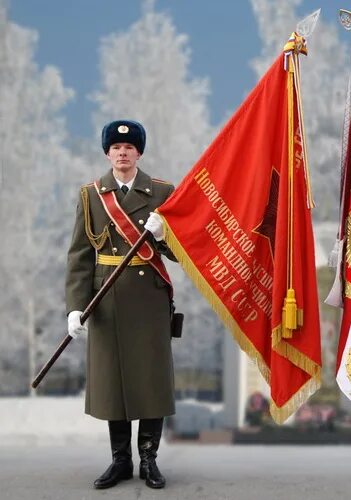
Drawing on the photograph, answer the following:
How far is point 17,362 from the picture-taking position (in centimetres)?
611

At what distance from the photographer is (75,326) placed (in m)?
2.58

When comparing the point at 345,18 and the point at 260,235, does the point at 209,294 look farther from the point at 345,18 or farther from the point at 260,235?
the point at 345,18

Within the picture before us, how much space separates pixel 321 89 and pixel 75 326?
3467 millimetres

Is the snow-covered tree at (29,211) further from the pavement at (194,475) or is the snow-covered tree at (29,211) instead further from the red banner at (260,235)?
the red banner at (260,235)

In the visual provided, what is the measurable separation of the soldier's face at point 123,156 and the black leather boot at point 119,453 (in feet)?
2.79

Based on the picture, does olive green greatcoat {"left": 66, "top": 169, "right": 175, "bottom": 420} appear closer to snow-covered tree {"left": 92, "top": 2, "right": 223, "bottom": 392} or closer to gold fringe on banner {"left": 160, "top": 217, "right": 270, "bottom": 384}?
gold fringe on banner {"left": 160, "top": 217, "right": 270, "bottom": 384}

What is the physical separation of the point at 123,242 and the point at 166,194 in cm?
23

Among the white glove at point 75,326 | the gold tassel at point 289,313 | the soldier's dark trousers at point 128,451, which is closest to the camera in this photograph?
the gold tassel at point 289,313

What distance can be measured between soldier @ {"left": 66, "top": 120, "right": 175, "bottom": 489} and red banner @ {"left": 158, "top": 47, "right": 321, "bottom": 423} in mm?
153

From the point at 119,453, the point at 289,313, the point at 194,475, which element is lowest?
the point at 194,475

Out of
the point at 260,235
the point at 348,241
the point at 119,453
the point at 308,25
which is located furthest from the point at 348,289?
the point at 119,453

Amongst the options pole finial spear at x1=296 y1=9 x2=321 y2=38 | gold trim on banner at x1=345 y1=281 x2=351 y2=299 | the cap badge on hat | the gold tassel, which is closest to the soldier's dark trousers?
the gold tassel

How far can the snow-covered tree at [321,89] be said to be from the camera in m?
5.27

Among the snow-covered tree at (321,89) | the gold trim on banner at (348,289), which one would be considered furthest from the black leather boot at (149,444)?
the snow-covered tree at (321,89)
